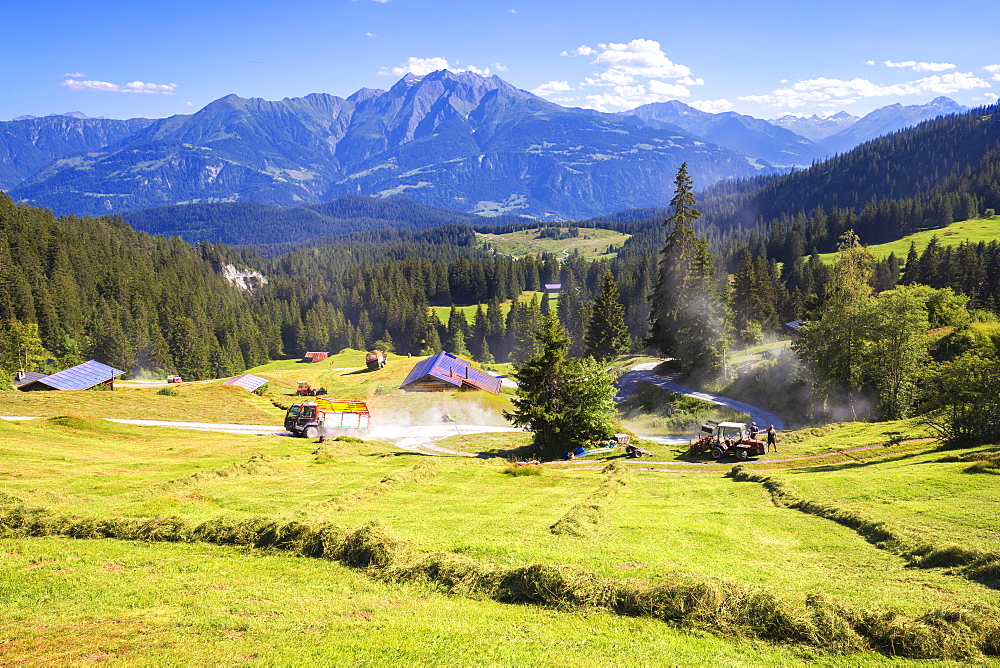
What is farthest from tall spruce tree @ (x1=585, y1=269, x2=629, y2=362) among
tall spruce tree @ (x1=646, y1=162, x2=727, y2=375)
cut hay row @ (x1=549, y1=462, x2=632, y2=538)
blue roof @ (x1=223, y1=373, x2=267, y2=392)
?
cut hay row @ (x1=549, y1=462, x2=632, y2=538)

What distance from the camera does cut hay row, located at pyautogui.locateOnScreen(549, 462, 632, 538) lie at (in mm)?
17891

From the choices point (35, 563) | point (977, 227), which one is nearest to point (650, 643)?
point (35, 563)

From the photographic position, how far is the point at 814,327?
53500 mm

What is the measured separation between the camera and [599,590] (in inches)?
498

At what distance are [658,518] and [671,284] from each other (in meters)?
56.5

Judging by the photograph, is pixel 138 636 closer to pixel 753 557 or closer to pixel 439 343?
pixel 753 557

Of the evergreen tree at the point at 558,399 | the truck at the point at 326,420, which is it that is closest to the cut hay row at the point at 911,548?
the evergreen tree at the point at 558,399

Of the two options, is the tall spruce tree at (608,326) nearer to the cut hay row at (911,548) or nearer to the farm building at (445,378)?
the farm building at (445,378)

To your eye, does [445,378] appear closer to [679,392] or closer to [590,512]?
[679,392]

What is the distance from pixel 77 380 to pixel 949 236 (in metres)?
212

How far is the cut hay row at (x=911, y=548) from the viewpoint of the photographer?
13224 mm

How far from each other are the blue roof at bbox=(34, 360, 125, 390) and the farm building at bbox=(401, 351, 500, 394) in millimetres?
42061

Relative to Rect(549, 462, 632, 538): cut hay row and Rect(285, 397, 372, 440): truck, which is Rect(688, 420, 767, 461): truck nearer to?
Rect(549, 462, 632, 538): cut hay row

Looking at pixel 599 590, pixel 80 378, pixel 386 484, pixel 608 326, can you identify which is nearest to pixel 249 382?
pixel 80 378
